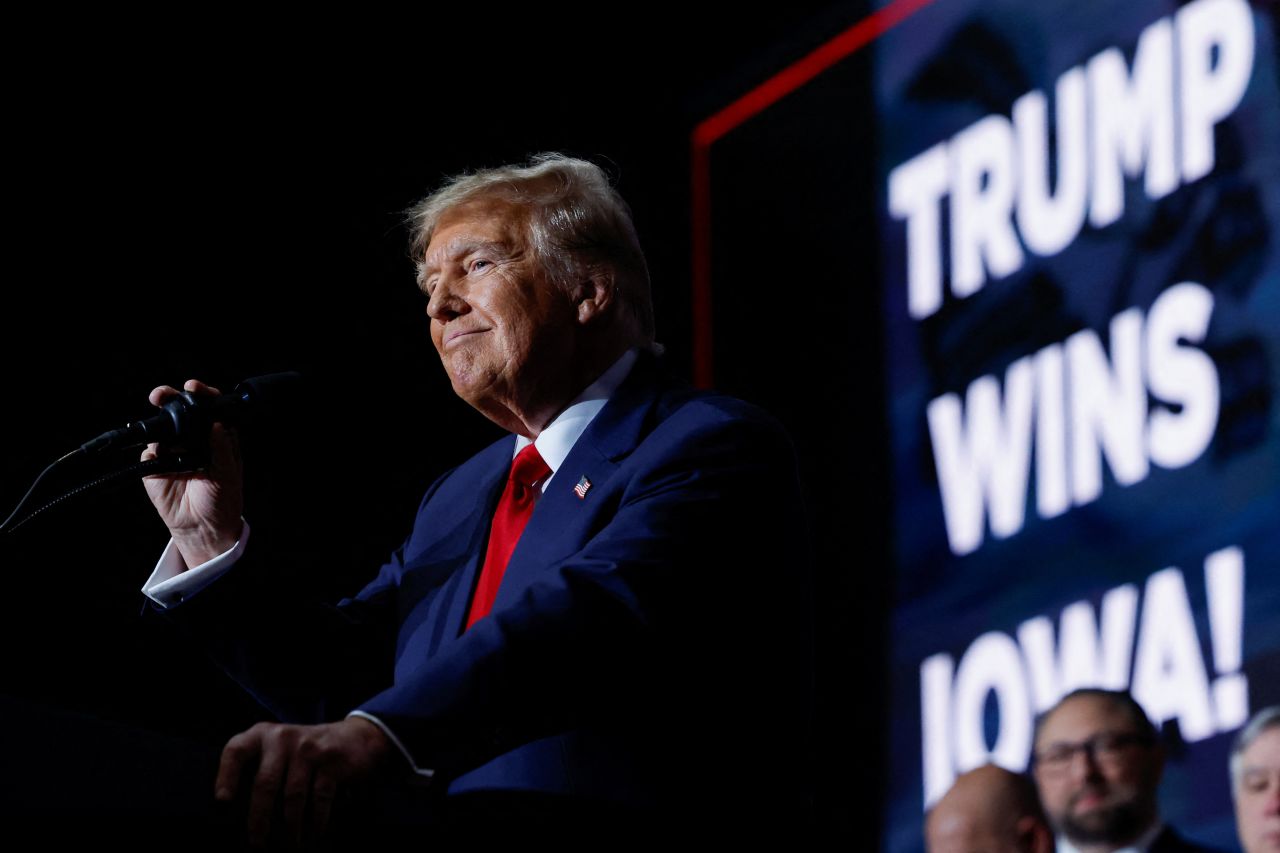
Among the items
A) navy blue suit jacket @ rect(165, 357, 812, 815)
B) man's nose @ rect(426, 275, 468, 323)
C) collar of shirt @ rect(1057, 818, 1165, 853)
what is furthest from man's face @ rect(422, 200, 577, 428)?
collar of shirt @ rect(1057, 818, 1165, 853)

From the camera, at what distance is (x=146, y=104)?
11.9 ft

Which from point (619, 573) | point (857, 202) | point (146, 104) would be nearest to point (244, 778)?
point (619, 573)

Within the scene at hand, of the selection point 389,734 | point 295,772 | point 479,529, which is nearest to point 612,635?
point 389,734

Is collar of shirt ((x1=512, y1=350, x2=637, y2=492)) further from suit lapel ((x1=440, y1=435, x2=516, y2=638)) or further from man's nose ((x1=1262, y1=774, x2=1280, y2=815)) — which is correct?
man's nose ((x1=1262, y1=774, x2=1280, y2=815))

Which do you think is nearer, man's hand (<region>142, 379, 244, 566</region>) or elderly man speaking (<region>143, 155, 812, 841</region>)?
elderly man speaking (<region>143, 155, 812, 841</region>)

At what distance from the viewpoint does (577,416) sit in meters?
2.05

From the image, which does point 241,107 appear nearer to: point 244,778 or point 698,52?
point 698,52

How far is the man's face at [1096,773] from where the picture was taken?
10.1 ft

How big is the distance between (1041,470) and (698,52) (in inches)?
67.6

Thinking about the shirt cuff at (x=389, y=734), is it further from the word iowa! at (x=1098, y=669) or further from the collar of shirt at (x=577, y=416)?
the word iowa! at (x=1098, y=669)

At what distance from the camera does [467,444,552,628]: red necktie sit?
6.22ft

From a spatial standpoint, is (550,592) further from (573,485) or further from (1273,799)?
(1273,799)

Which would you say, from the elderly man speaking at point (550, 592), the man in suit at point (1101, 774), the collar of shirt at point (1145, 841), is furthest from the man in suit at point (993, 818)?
the elderly man speaking at point (550, 592)

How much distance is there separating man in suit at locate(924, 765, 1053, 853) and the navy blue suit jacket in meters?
1.58
